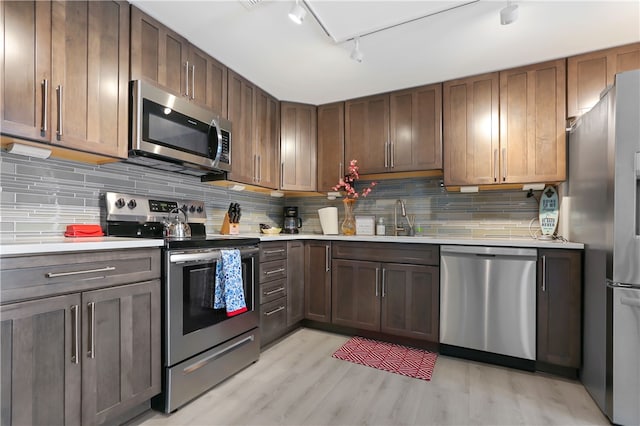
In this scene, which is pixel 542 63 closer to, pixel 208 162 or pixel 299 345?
pixel 208 162

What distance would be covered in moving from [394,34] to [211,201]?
80.2 inches

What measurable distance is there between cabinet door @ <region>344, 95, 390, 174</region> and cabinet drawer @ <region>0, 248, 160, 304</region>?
216 cm

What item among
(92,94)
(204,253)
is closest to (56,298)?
(204,253)

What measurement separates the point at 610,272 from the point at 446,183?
53.2 inches

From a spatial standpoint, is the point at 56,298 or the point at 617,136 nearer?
the point at 56,298

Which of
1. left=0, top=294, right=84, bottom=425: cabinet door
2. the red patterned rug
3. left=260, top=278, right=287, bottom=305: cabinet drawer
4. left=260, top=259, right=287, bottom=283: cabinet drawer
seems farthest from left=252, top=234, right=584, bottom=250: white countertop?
left=0, top=294, right=84, bottom=425: cabinet door

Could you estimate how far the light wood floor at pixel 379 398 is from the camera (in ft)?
5.55

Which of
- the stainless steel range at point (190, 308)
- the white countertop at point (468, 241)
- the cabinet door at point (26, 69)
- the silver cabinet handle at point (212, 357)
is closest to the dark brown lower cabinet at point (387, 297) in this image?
the white countertop at point (468, 241)

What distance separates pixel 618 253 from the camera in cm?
164

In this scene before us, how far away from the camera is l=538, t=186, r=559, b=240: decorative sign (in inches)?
104

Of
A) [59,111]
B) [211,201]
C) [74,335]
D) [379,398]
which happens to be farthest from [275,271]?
[59,111]

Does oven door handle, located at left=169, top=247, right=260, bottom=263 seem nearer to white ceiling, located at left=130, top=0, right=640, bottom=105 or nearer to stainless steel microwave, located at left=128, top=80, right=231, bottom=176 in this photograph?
A: stainless steel microwave, located at left=128, top=80, right=231, bottom=176

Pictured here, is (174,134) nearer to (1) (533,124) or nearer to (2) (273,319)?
(2) (273,319)

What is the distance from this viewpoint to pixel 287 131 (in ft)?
11.1
